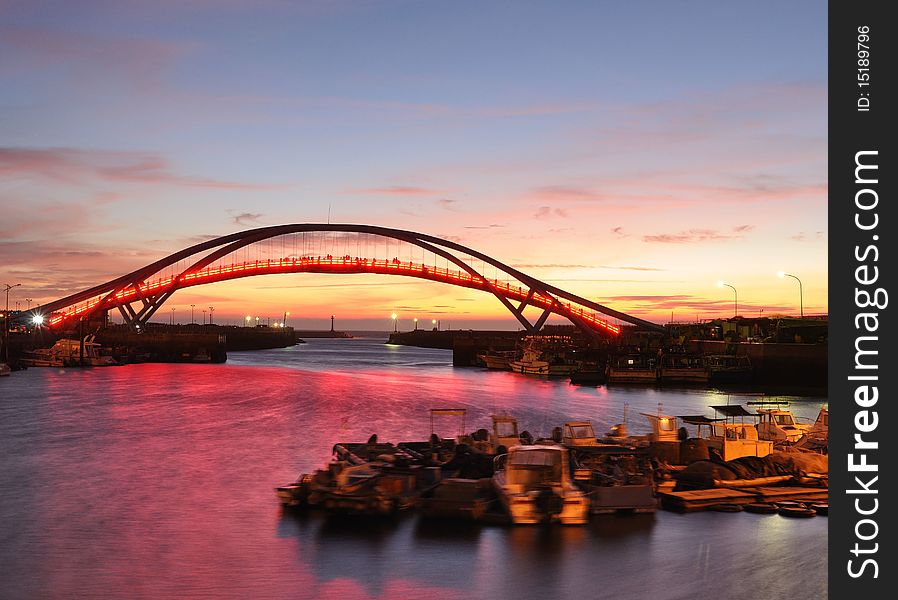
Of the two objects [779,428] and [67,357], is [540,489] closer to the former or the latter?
[779,428]

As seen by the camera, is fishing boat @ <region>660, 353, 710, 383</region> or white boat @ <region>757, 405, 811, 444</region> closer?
white boat @ <region>757, 405, 811, 444</region>

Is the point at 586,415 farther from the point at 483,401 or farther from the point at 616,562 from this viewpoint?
the point at 616,562

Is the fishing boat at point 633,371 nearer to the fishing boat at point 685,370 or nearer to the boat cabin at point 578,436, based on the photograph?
the fishing boat at point 685,370

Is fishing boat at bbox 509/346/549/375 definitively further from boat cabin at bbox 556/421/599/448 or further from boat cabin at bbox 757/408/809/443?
boat cabin at bbox 556/421/599/448

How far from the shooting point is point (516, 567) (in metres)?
15.8

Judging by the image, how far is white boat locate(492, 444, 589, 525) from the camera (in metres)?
17.7

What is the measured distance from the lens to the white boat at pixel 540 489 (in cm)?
1767

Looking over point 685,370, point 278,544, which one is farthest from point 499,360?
point 278,544

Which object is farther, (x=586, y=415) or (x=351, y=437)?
(x=586, y=415)

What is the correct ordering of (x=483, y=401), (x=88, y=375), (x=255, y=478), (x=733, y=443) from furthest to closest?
1. (x=88, y=375)
2. (x=483, y=401)
3. (x=255, y=478)
4. (x=733, y=443)

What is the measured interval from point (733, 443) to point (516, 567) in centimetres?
942

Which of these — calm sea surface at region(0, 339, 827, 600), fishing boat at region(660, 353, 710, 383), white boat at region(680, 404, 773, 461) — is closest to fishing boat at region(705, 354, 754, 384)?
fishing boat at region(660, 353, 710, 383)
